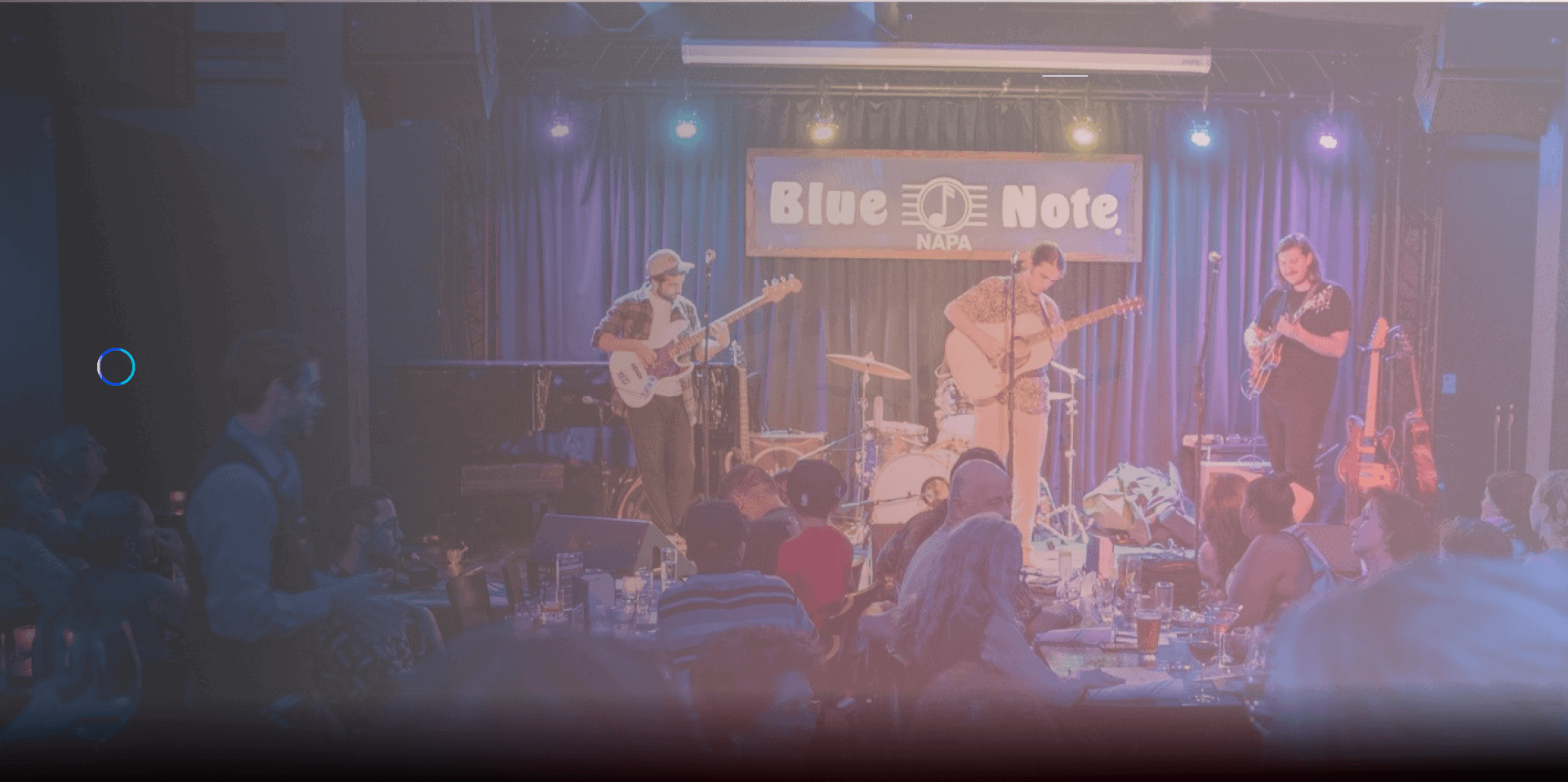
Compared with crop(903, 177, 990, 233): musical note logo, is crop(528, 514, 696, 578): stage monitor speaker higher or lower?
lower

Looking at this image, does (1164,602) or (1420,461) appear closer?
(1164,602)

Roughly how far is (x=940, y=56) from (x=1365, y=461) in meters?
3.85

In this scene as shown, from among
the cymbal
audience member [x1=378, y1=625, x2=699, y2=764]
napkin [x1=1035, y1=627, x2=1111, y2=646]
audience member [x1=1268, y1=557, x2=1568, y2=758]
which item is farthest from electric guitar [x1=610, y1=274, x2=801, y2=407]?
audience member [x1=378, y1=625, x2=699, y2=764]

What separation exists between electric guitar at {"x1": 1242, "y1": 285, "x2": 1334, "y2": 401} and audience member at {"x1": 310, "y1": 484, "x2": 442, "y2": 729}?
19.3 feet

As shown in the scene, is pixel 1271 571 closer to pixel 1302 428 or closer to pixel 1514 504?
pixel 1514 504

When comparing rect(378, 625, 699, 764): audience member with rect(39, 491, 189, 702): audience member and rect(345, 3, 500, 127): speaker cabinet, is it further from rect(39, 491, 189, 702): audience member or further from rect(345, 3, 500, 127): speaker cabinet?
rect(345, 3, 500, 127): speaker cabinet

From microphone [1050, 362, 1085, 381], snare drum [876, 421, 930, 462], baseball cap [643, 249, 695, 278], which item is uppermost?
baseball cap [643, 249, 695, 278]

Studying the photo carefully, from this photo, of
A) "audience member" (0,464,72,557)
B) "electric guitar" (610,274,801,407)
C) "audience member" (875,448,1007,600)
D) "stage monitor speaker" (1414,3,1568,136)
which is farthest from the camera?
"electric guitar" (610,274,801,407)

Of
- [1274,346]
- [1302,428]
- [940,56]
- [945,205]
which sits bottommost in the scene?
[1302,428]

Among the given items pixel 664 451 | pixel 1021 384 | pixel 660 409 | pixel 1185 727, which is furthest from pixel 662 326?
pixel 1185 727

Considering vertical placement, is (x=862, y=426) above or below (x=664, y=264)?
below

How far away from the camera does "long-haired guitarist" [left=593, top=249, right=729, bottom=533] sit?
7352mm

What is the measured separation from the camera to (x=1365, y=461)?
734 cm

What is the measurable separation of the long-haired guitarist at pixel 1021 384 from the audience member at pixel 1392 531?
3196 mm
